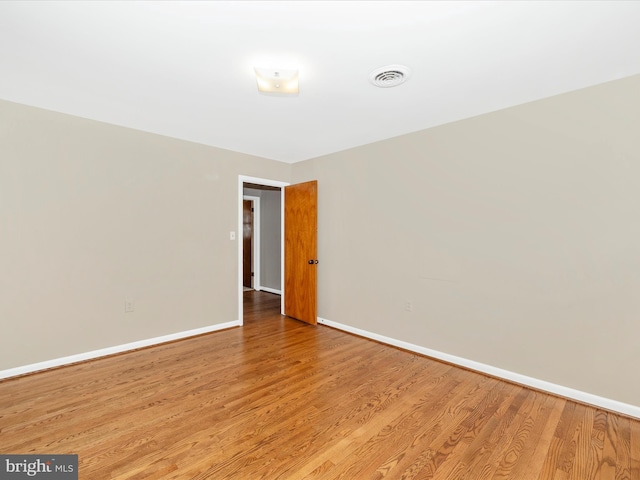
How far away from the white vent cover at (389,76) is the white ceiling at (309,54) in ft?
0.18

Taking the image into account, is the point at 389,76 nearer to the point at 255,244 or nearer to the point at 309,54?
the point at 309,54

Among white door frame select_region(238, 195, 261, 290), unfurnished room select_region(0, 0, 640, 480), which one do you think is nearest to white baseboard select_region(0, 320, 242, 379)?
unfurnished room select_region(0, 0, 640, 480)

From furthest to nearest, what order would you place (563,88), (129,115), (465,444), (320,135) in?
(320,135) → (129,115) → (563,88) → (465,444)

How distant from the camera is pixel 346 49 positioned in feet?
6.19

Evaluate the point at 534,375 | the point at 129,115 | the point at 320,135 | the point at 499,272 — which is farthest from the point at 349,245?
the point at 129,115

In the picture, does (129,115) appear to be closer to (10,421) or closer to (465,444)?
(10,421)

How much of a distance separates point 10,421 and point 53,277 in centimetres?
130

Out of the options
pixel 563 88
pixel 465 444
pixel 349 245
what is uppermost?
pixel 563 88

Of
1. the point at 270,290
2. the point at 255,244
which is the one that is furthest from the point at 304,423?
the point at 255,244

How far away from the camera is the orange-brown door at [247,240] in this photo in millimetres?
6855

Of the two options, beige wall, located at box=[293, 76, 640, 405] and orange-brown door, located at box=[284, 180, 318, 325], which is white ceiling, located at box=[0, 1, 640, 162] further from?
orange-brown door, located at box=[284, 180, 318, 325]

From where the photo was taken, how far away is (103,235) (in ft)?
10.4

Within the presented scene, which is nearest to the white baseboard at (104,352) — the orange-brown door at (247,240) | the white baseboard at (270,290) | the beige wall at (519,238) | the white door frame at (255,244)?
the beige wall at (519,238)

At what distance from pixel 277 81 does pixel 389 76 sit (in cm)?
83
